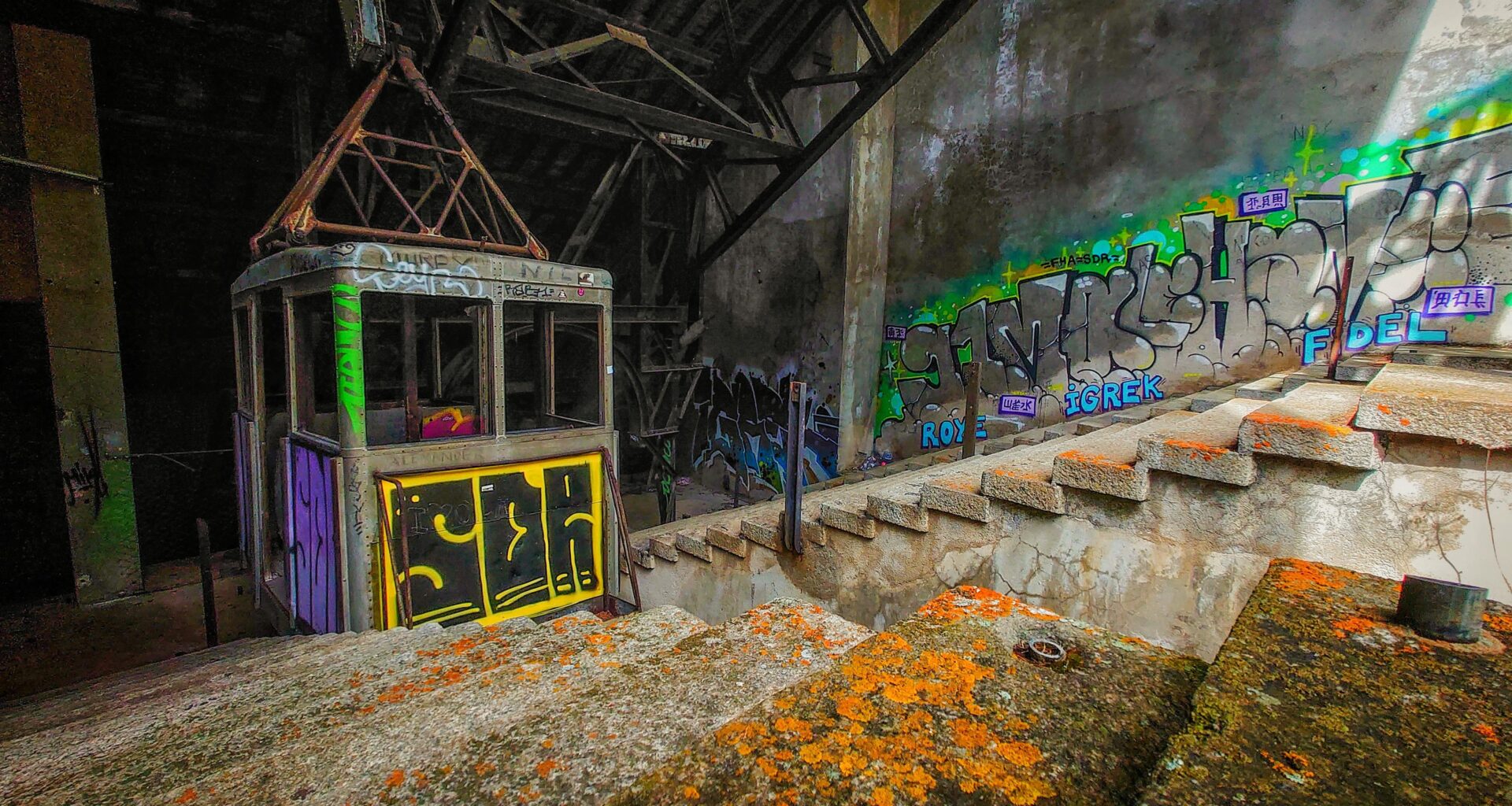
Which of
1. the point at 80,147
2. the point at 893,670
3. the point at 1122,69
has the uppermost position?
the point at 1122,69

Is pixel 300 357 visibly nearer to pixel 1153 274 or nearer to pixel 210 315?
pixel 210 315

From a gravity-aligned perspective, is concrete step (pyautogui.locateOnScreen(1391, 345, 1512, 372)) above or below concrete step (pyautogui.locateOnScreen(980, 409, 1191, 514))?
above

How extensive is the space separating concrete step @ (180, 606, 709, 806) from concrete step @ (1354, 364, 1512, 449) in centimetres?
260

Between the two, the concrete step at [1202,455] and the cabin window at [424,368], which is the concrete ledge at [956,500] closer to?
the concrete step at [1202,455]

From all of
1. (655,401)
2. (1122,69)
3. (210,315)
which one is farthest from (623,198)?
(1122,69)

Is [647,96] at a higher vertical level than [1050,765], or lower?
higher

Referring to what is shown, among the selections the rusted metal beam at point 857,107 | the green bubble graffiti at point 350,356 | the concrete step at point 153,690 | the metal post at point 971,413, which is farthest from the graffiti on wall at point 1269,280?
the concrete step at point 153,690

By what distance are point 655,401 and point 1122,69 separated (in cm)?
702

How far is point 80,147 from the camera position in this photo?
5.05 meters

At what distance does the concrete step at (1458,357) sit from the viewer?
3.65m

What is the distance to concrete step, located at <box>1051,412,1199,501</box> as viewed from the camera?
2643mm

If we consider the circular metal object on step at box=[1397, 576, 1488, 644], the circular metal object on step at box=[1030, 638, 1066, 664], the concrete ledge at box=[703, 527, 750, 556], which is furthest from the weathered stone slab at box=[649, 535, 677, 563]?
the circular metal object on step at box=[1397, 576, 1488, 644]

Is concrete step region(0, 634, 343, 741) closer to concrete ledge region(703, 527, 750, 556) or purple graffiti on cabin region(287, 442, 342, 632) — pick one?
purple graffiti on cabin region(287, 442, 342, 632)

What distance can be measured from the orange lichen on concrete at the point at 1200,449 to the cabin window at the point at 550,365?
140 inches
